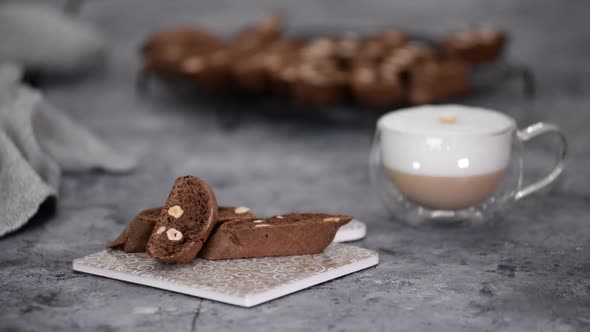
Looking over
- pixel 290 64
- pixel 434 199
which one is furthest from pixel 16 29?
pixel 434 199

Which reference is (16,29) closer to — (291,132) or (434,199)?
(291,132)

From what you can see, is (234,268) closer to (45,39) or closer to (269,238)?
(269,238)

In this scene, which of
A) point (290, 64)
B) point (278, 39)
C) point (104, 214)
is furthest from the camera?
point (278, 39)

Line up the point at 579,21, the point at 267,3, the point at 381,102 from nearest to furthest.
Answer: the point at 381,102 < the point at 579,21 < the point at 267,3

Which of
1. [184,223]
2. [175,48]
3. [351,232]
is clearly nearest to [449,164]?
[351,232]

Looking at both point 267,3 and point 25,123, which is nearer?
point 25,123

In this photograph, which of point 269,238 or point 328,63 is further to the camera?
point 328,63

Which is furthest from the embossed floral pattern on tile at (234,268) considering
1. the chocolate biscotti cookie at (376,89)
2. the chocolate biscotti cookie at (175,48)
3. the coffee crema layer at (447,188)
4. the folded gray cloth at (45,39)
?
the folded gray cloth at (45,39)
